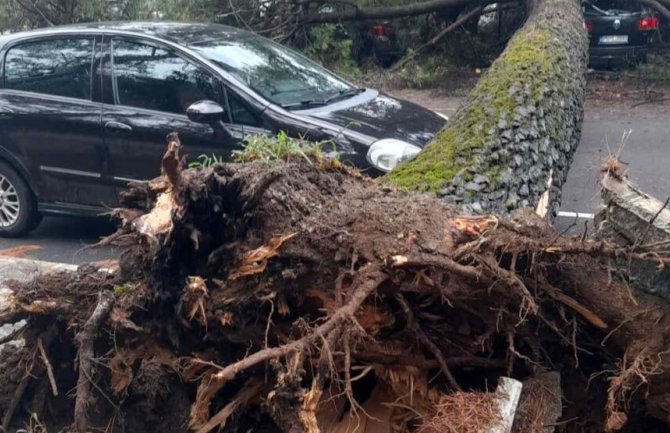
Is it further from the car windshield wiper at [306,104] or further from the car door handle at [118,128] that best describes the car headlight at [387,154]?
the car door handle at [118,128]

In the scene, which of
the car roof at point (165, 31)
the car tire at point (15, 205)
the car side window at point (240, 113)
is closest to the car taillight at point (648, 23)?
the car roof at point (165, 31)

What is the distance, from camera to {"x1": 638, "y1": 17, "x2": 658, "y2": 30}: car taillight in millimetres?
12125

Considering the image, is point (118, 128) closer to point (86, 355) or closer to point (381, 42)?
point (86, 355)

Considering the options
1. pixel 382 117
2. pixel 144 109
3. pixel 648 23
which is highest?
pixel 144 109

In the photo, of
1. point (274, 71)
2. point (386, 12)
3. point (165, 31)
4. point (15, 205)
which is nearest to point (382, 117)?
point (274, 71)

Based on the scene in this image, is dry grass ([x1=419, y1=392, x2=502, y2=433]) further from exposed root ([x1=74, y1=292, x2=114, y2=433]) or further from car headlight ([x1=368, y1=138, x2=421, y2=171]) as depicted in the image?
car headlight ([x1=368, y1=138, x2=421, y2=171])

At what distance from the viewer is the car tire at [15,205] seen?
7.12 metres

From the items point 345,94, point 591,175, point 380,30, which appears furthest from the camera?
point 380,30

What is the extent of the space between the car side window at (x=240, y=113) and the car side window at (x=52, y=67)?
1337mm

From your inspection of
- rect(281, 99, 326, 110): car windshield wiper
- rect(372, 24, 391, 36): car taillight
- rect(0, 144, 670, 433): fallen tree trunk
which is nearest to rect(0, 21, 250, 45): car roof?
rect(281, 99, 326, 110): car windshield wiper

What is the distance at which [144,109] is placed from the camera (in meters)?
6.54

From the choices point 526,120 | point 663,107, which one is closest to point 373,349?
point 526,120

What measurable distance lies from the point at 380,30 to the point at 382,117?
287 inches

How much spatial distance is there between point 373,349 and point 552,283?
0.71 m
